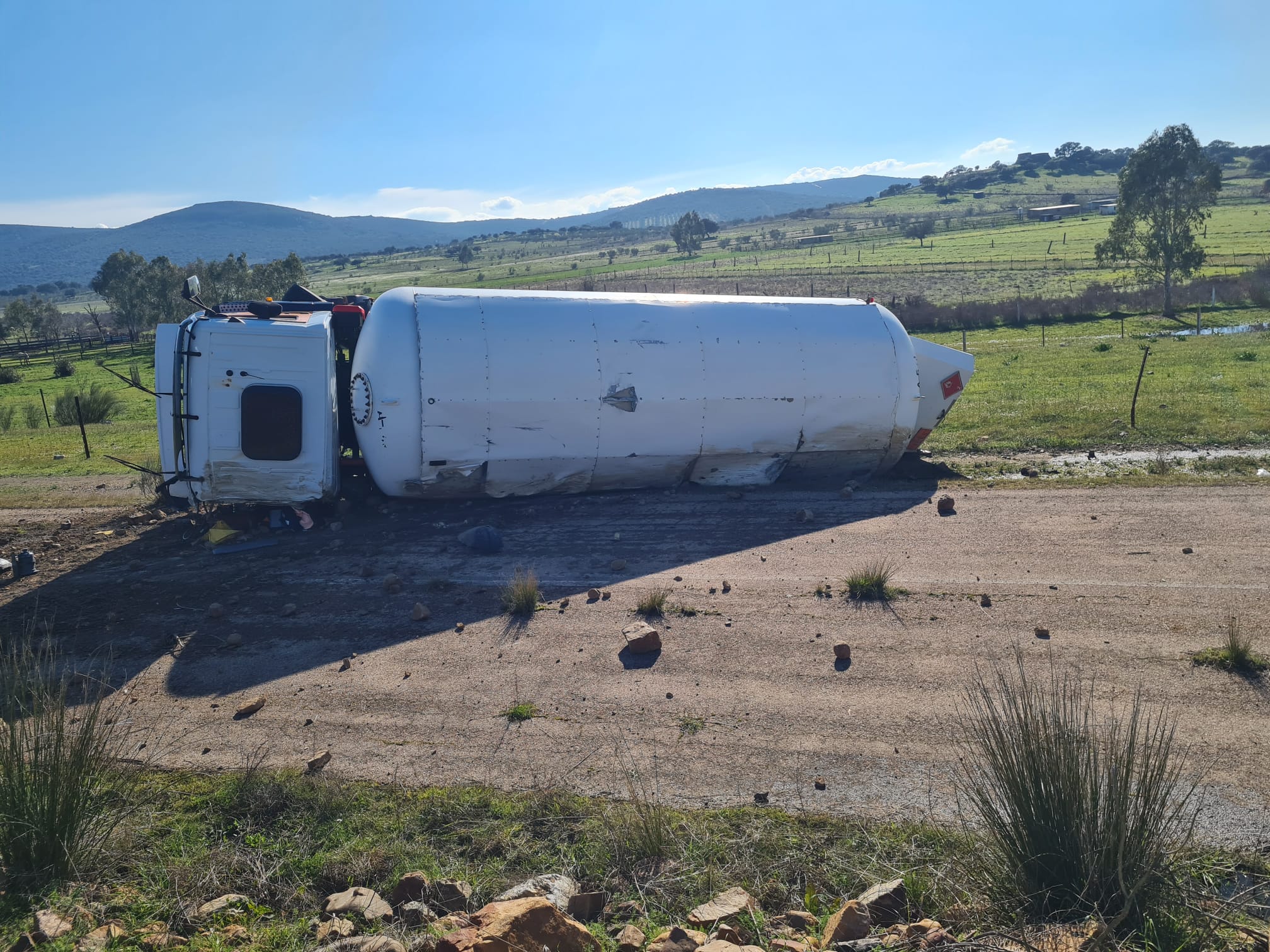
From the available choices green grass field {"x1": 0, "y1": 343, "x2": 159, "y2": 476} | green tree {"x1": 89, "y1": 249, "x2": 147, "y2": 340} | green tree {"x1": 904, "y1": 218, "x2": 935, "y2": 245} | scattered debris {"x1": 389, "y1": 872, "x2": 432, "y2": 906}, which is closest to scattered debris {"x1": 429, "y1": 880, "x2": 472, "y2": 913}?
scattered debris {"x1": 389, "y1": 872, "x2": 432, "y2": 906}

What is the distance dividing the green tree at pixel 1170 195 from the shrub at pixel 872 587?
40.9m

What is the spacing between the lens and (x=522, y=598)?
32.1 ft

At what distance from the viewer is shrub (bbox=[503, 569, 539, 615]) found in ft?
32.1

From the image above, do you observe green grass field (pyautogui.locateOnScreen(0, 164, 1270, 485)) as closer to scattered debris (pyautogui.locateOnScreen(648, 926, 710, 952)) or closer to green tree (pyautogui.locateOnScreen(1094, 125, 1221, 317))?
green tree (pyautogui.locateOnScreen(1094, 125, 1221, 317))

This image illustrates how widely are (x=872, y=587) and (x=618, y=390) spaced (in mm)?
5627

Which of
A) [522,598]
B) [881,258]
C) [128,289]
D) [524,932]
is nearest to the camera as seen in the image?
[524,932]

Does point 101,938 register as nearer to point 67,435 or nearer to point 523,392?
point 523,392

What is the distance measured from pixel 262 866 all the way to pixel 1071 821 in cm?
473

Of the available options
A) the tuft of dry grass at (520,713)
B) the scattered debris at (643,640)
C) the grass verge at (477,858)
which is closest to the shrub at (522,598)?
the scattered debris at (643,640)

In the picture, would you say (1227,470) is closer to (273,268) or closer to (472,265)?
(273,268)

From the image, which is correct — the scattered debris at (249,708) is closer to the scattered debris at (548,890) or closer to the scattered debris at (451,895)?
the scattered debris at (451,895)

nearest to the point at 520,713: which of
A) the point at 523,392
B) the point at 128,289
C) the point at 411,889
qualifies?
the point at 411,889

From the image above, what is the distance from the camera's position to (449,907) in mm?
4973

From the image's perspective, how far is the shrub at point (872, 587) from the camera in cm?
970
